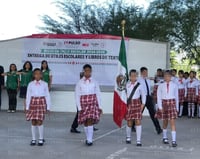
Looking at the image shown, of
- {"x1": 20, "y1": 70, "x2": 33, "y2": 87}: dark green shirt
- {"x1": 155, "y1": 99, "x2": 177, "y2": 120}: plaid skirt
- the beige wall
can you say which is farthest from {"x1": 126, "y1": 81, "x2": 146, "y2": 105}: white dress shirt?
the beige wall

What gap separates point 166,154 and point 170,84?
178cm

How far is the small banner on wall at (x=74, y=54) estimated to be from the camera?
706 inches

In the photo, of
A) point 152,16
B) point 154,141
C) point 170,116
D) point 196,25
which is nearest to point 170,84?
point 170,116

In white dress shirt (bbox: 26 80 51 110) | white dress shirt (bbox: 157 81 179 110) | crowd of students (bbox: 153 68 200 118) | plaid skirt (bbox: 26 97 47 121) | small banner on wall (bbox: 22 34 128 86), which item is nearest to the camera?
plaid skirt (bbox: 26 97 47 121)

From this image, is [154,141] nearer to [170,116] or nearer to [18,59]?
[170,116]

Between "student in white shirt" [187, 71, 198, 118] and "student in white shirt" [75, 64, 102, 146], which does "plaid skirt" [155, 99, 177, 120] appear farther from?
"student in white shirt" [187, 71, 198, 118]

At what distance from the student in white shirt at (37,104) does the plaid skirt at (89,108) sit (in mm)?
747

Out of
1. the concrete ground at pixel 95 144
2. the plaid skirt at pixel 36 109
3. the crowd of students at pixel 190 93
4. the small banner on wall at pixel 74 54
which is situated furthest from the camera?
the small banner on wall at pixel 74 54

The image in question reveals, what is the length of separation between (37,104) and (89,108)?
108cm

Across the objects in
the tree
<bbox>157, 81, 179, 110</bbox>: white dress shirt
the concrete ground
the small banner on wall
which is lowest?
the concrete ground

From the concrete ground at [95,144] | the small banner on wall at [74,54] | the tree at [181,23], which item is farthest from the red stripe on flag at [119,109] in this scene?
the tree at [181,23]

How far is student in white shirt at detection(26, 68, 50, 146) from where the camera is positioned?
10.3 meters

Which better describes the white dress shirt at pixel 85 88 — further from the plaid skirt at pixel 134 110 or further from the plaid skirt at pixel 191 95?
the plaid skirt at pixel 191 95

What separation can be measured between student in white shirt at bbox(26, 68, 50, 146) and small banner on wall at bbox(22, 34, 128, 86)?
752cm
